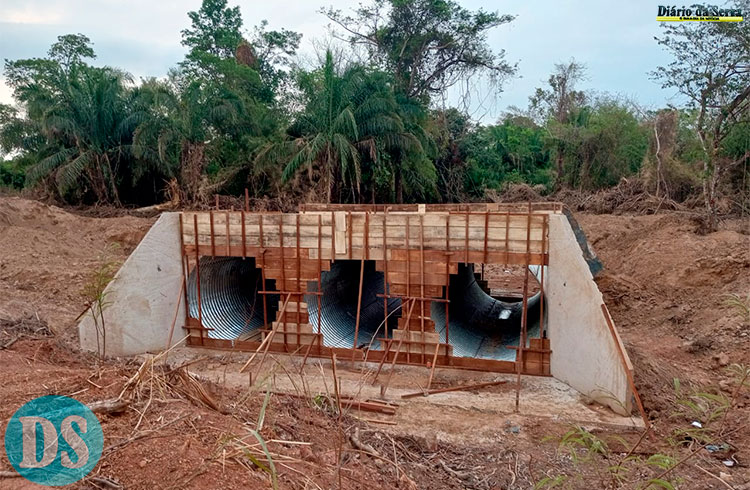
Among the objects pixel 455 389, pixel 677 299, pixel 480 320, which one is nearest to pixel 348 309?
pixel 480 320

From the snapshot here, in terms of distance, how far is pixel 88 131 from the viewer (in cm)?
2141

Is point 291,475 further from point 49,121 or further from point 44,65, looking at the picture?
point 44,65

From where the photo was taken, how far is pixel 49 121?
1998 cm

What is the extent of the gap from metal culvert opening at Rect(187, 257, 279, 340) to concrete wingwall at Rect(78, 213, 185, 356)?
45 cm

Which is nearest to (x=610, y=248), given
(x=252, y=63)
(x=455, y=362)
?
(x=455, y=362)

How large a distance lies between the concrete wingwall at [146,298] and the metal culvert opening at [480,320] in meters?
5.43

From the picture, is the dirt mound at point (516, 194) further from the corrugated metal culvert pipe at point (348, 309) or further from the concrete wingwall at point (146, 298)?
the concrete wingwall at point (146, 298)

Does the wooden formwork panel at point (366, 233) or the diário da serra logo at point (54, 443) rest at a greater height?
the wooden formwork panel at point (366, 233)

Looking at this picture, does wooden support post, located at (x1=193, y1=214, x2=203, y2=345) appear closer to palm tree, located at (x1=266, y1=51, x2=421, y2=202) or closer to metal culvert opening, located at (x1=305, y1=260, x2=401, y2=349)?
metal culvert opening, located at (x1=305, y1=260, x2=401, y2=349)

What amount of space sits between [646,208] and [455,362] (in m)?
16.8

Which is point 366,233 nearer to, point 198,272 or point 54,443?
point 198,272

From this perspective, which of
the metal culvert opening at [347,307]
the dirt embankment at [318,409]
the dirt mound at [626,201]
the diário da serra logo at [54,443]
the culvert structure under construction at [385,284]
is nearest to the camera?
the diário da serra logo at [54,443]

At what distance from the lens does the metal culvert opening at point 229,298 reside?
10719 millimetres

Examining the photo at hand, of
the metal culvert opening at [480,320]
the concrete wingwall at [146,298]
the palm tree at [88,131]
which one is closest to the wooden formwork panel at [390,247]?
the concrete wingwall at [146,298]
